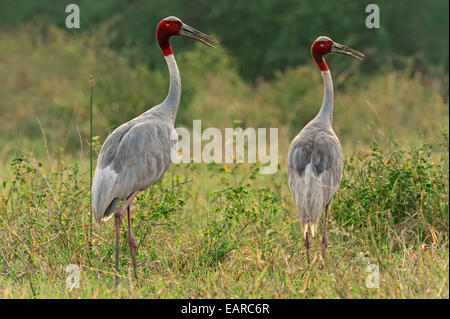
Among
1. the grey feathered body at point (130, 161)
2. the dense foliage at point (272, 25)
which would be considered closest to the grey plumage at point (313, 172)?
the grey feathered body at point (130, 161)

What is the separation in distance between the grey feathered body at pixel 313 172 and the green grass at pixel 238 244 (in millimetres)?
302

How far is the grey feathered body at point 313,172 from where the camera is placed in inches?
217

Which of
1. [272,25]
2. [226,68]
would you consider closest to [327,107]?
[226,68]

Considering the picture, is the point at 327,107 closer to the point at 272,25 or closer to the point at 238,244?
the point at 238,244

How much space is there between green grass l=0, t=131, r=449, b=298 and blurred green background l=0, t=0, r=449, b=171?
2943 mm

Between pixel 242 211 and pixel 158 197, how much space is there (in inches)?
32.0

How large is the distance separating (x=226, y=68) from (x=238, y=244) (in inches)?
374

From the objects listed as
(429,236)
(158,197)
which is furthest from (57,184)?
(429,236)

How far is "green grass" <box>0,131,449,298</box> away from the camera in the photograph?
483 centimetres

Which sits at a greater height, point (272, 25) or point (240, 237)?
point (272, 25)

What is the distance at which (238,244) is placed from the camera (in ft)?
18.5

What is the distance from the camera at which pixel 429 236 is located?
5.68 metres

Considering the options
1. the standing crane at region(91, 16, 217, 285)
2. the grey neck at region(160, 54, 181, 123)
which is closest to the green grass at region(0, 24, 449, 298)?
the standing crane at region(91, 16, 217, 285)
